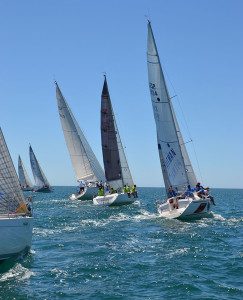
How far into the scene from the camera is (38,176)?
88.1 meters

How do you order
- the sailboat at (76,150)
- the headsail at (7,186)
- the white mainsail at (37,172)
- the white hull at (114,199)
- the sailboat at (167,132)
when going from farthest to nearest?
1. the white mainsail at (37,172)
2. the sailboat at (76,150)
3. the white hull at (114,199)
4. the sailboat at (167,132)
5. the headsail at (7,186)

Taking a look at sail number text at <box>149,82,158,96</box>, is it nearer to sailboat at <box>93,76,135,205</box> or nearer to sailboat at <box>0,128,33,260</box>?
sailboat at <box>93,76,135,205</box>

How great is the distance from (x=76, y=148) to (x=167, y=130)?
22.3 meters

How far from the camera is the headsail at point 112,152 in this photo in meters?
39.0

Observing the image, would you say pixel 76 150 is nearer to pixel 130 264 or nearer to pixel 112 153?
pixel 112 153

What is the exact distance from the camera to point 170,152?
26.7 meters

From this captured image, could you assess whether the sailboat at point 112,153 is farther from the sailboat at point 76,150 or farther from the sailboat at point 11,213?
the sailboat at point 11,213

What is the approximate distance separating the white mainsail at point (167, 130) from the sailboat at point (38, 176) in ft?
204

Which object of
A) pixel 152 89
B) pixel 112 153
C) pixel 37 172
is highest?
pixel 152 89

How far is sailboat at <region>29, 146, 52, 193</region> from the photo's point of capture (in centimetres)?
8662

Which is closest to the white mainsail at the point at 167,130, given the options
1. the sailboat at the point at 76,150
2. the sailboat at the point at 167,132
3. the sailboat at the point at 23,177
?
the sailboat at the point at 167,132

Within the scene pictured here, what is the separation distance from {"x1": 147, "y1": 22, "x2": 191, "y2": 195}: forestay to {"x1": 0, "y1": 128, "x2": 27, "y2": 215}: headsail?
14.8 m

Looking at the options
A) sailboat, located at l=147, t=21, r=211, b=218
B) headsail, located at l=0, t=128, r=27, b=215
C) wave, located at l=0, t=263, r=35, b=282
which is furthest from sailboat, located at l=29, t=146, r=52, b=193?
wave, located at l=0, t=263, r=35, b=282

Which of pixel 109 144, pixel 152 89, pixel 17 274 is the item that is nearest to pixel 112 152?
pixel 109 144
